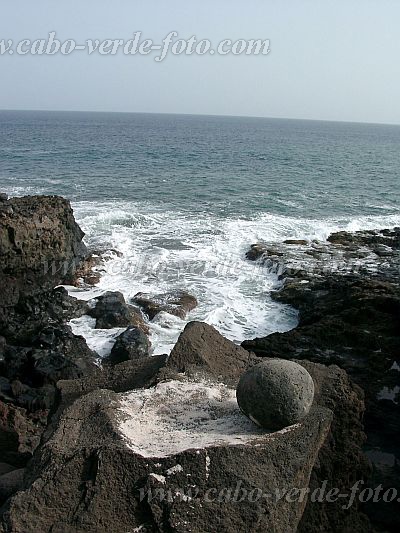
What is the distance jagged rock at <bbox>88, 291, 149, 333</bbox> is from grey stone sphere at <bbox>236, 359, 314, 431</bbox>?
9.07m

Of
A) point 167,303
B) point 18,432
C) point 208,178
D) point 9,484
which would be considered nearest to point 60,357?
point 18,432

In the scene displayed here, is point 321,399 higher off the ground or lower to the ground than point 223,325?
higher

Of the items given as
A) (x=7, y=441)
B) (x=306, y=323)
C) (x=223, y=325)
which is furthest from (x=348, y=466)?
(x=223, y=325)

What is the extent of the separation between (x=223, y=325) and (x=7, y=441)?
7.97m

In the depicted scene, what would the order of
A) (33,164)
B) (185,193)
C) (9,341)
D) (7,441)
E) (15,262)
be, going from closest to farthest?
(7,441), (9,341), (15,262), (185,193), (33,164)

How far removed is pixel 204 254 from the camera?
2292 cm

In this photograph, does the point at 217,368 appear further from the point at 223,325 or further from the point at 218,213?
the point at 218,213

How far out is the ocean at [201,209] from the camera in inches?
710

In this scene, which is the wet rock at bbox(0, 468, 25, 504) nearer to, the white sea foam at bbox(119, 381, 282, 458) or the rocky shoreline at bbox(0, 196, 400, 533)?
the rocky shoreline at bbox(0, 196, 400, 533)

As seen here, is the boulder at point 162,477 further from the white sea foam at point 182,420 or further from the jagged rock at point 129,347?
the jagged rock at point 129,347

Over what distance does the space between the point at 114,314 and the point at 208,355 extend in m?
7.60

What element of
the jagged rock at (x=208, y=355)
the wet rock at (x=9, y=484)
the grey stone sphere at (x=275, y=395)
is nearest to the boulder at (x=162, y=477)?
the grey stone sphere at (x=275, y=395)

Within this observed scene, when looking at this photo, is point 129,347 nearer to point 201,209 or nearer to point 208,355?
point 208,355

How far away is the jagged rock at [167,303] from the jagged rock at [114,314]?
46cm
